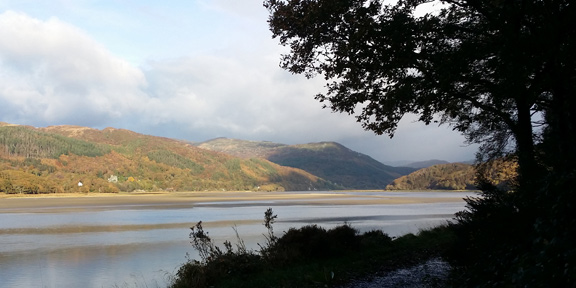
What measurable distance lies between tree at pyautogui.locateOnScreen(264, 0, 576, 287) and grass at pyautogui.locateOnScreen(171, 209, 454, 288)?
320 centimetres

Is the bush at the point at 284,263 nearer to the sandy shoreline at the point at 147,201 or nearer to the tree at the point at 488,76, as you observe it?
the tree at the point at 488,76

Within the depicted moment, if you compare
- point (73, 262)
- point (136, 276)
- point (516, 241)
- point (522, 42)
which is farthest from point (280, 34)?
point (73, 262)

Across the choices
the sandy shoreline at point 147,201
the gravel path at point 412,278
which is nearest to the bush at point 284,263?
the gravel path at point 412,278

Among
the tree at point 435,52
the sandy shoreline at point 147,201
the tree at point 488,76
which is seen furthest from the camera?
the sandy shoreline at point 147,201

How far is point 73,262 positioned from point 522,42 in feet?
63.0

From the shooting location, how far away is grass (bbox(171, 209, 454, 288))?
9883 millimetres

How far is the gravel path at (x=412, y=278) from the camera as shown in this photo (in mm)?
8852

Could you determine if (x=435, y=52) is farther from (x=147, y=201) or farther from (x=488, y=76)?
(x=147, y=201)

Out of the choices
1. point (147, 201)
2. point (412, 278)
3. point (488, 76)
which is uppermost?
point (488, 76)

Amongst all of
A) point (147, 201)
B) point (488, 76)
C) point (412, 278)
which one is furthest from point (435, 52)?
point (147, 201)

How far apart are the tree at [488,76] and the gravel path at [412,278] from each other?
2129 mm

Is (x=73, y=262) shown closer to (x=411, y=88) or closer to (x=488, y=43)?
(x=411, y=88)

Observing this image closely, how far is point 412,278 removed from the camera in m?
9.62

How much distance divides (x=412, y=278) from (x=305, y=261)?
3.08m
